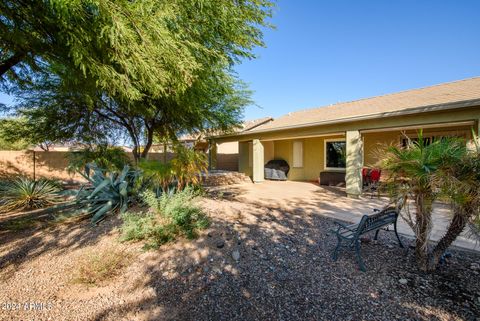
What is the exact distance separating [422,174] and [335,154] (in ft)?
31.0

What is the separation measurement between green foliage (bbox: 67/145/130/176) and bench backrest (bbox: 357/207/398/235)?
10162 millimetres

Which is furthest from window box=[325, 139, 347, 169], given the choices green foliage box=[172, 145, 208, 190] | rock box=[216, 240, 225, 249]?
rock box=[216, 240, 225, 249]

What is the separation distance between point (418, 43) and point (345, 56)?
2.83 m

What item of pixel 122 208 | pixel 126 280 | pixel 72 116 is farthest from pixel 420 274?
pixel 72 116

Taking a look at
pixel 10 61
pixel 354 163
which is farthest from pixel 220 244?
pixel 354 163

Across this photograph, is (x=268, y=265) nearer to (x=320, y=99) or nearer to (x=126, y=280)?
(x=126, y=280)

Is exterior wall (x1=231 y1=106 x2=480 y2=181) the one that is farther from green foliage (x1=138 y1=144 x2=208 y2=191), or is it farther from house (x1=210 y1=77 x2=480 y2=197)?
green foliage (x1=138 y1=144 x2=208 y2=191)

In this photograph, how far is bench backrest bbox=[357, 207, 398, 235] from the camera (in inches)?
123

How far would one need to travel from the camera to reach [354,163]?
7836 millimetres

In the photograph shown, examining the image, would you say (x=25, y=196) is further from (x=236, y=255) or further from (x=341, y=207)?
(x=341, y=207)

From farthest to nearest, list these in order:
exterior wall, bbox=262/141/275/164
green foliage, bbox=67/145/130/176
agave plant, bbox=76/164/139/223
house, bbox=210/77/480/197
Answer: exterior wall, bbox=262/141/275/164 < green foliage, bbox=67/145/130/176 < house, bbox=210/77/480/197 < agave plant, bbox=76/164/139/223

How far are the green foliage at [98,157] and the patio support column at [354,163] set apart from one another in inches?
377

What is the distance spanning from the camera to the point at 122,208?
214 inches

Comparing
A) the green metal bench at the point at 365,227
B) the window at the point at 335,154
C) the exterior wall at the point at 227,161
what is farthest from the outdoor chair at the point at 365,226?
the exterior wall at the point at 227,161
